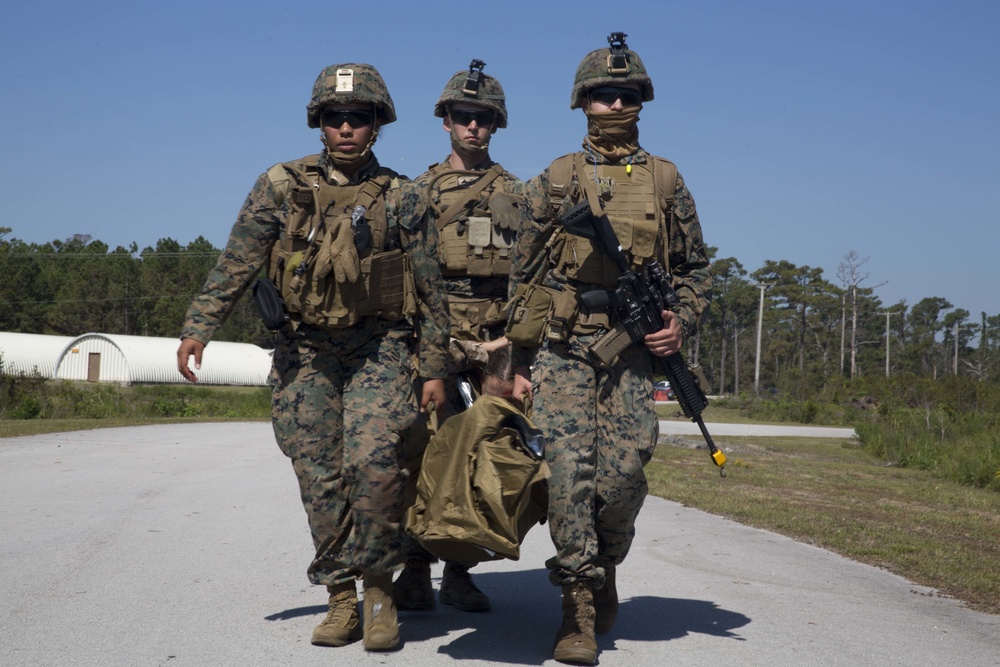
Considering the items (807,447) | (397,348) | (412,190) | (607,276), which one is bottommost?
(807,447)

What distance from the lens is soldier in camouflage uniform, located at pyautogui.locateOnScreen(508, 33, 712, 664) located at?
488 cm

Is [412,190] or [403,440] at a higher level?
[412,190]

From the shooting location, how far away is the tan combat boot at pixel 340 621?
4844 mm

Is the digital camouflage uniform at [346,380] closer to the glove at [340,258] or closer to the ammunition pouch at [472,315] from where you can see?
the glove at [340,258]

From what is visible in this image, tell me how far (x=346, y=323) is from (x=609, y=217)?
1.33m

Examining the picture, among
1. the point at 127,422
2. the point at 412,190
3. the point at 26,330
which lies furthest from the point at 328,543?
the point at 26,330

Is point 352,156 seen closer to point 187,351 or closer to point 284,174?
point 284,174

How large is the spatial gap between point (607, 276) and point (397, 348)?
106 cm

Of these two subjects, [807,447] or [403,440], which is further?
[807,447]

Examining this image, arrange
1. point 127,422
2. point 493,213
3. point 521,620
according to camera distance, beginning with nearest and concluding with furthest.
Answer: point 521,620 < point 493,213 < point 127,422

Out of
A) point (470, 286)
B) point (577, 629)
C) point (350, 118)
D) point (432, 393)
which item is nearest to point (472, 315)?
point (470, 286)

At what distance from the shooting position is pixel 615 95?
17.3 ft

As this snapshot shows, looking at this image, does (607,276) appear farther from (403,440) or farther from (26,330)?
(26,330)

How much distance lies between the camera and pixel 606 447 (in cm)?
503
